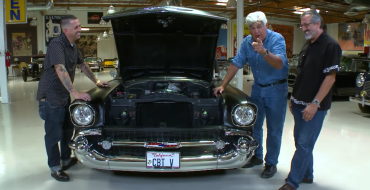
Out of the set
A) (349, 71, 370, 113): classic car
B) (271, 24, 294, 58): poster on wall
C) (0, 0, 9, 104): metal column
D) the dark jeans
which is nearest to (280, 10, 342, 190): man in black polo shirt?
the dark jeans

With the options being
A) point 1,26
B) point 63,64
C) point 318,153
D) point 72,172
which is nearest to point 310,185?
point 318,153

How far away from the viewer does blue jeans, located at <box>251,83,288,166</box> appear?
2732 millimetres

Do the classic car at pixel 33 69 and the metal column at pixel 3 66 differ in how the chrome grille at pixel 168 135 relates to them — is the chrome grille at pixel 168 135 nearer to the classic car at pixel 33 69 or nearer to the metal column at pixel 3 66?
the metal column at pixel 3 66

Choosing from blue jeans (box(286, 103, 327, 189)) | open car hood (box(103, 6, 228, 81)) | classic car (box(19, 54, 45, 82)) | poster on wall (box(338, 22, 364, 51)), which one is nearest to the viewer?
blue jeans (box(286, 103, 327, 189))

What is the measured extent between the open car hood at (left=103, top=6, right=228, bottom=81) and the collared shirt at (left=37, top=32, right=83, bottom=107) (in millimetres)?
474

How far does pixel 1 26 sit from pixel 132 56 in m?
5.41

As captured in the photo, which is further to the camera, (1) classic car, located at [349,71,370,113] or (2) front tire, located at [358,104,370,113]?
(2) front tire, located at [358,104,370,113]

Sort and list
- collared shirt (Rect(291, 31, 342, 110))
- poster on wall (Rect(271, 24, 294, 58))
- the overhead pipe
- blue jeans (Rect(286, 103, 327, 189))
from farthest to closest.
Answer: poster on wall (Rect(271, 24, 294, 58)), the overhead pipe, blue jeans (Rect(286, 103, 327, 189)), collared shirt (Rect(291, 31, 342, 110))

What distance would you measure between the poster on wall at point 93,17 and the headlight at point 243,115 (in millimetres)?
16528

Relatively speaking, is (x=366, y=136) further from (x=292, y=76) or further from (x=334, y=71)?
(x=292, y=76)

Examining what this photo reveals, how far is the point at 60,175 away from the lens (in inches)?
108

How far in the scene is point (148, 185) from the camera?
263cm

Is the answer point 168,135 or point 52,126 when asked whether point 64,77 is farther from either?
point 168,135

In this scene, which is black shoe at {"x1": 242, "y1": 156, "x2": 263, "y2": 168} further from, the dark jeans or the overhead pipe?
the overhead pipe
